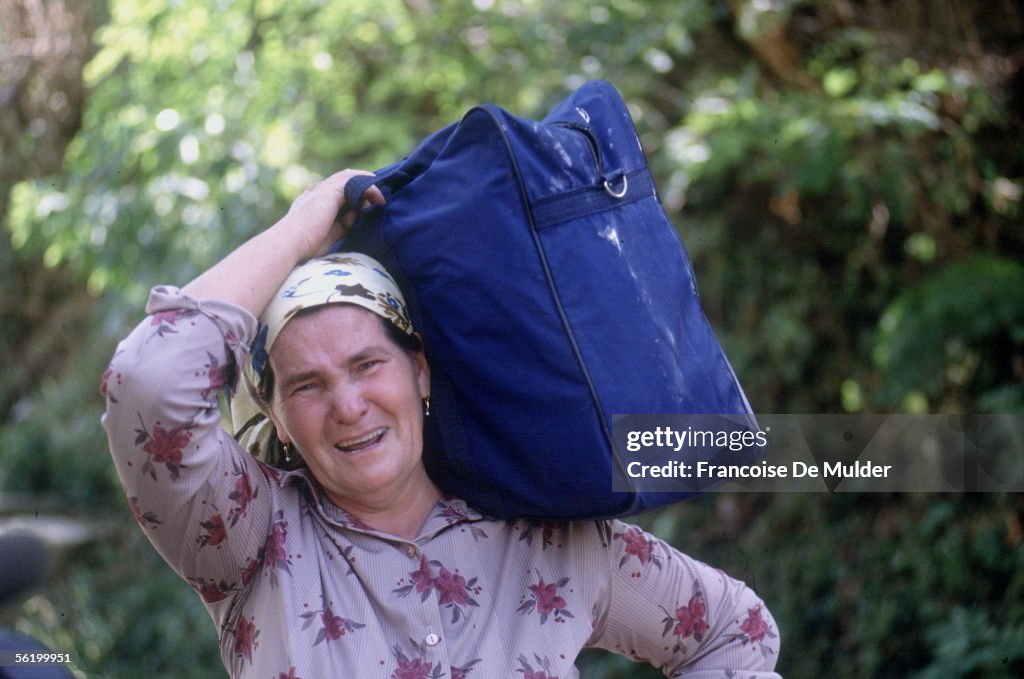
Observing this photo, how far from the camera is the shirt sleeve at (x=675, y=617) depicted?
5.76 ft

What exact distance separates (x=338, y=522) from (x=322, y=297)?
1.09ft

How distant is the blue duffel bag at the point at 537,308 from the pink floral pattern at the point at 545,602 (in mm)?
113

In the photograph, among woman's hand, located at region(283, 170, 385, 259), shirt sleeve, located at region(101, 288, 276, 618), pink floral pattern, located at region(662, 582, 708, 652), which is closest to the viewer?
shirt sleeve, located at region(101, 288, 276, 618)

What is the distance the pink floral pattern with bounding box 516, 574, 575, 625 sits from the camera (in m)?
1.65

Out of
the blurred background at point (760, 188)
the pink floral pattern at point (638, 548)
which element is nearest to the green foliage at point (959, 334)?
the blurred background at point (760, 188)

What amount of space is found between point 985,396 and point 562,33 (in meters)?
1.89

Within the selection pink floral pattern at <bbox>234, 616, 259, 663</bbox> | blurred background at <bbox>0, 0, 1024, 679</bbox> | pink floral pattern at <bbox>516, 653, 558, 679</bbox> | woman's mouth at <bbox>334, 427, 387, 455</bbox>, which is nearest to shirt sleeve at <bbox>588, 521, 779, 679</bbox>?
pink floral pattern at <bbox>516, 653, 558, 679</bbox>

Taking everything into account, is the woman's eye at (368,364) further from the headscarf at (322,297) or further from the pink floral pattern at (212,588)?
the pink floral pattern at (212,588)

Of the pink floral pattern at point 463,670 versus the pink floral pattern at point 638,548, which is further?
the pink floral pattern at point 638,548

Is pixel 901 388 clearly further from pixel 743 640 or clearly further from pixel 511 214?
pixel 511 214

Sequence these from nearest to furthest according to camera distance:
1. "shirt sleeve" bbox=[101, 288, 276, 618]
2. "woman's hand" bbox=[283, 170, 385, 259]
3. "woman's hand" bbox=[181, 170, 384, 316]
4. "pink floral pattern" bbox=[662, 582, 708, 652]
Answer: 1. "shirt sleeve" bbox=[101, 288, 276, 618]
2. "woman's hand" bbox=[181, 170, 384, 316]
3. "woman's hand" bbox=[283, 170, 385, 259]
4. "pink floral pattern" bbox=[662, 582, 708, 652]

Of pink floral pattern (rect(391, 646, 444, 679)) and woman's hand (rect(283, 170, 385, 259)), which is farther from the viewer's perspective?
woman's hand (rect(283, 170, 385, 259))

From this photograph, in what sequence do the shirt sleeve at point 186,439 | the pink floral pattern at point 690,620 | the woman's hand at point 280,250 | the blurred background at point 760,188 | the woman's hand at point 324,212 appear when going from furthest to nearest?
1. the blurred background at point 760,188
2. the pink floral pattern at point 690,620
3. the woman's hand at point 324,212
4. the woman's hand at point 280,250
5. the shirt sleeve at point 186,439

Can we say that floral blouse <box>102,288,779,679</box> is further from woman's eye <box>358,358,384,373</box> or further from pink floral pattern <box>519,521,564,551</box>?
woman's eye <box>358,358,384,373</box>
